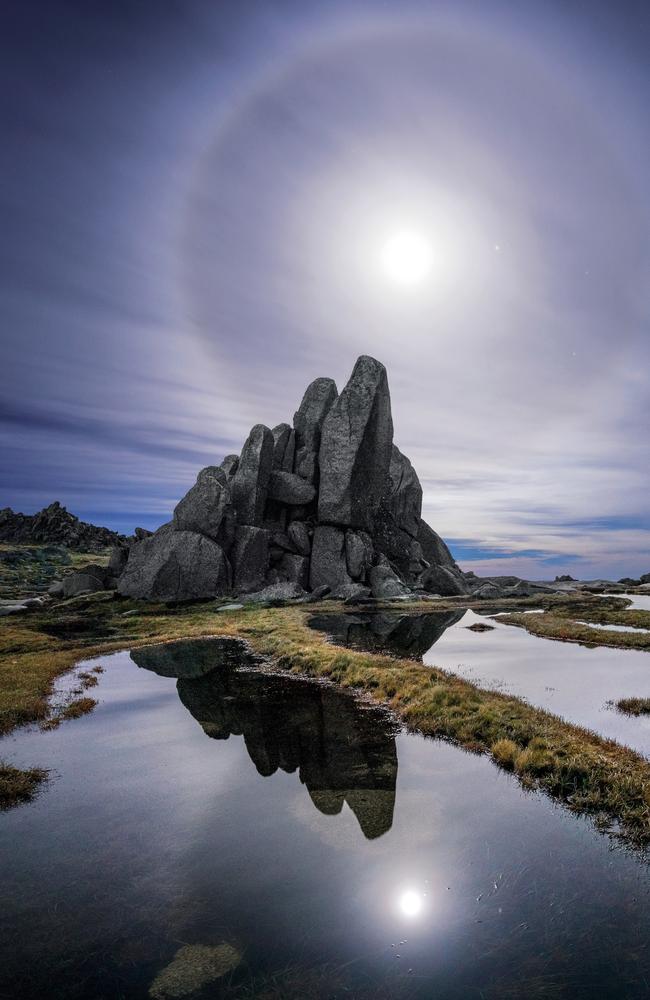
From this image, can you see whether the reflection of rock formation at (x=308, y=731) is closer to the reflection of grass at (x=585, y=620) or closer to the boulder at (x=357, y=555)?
the reflection of grass at (x=585, y=620)

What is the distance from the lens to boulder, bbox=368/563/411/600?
7781 centimetres

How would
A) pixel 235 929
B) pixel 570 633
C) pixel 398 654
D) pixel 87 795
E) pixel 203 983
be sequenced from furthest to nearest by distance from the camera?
pixel 570 633
pixel 398 654
pixel 87 795
pixel 235 929
pixel 203 983

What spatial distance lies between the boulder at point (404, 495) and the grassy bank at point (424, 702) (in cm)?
6075

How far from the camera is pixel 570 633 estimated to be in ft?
140

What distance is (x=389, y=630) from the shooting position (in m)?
46.1

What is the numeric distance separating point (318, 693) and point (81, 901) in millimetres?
15691

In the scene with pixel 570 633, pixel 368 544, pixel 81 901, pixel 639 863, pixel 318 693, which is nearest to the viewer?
pixel 81 901

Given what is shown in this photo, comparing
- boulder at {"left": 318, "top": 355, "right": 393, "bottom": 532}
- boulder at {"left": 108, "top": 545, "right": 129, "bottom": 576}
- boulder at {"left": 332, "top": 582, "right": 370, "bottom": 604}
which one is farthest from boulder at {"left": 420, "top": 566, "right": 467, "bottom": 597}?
boulder at {"left": 108, "top": 545, "right": 129, "bottom": 576}

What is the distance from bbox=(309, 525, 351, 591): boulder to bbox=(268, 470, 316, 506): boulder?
6.60 metres

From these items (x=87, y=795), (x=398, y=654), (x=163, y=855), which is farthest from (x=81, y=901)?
(x=398, y=654)

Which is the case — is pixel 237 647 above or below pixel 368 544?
below

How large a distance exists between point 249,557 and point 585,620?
4769 centimetres

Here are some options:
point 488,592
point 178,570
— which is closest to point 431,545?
point 488,592

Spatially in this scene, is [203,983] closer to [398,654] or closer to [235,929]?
[235,929]
